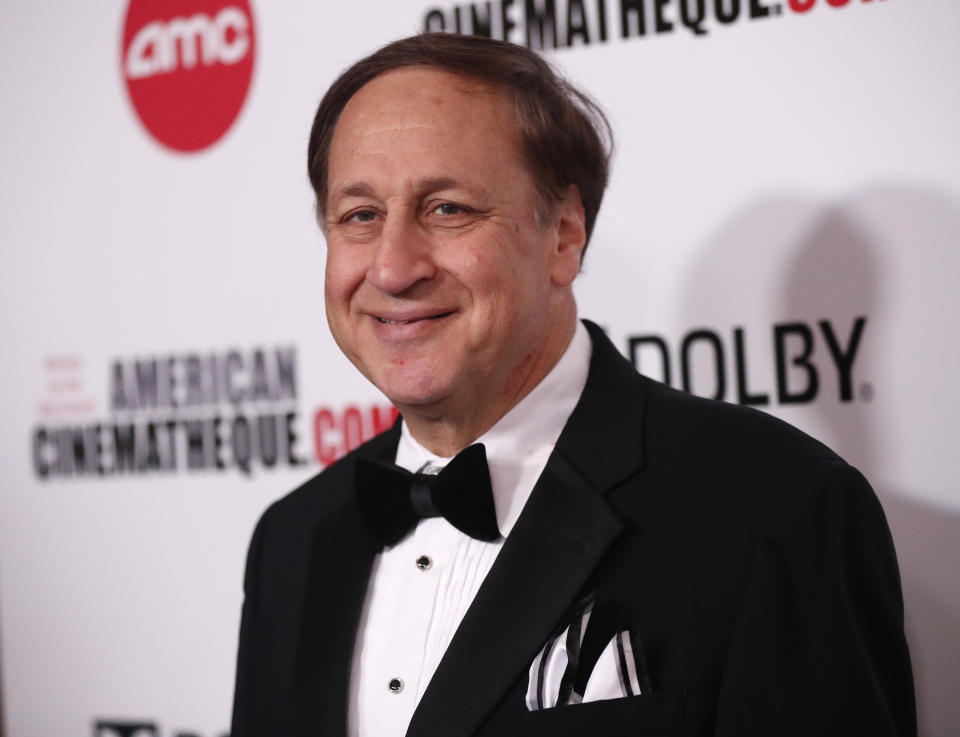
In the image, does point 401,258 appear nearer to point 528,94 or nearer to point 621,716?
point 528,94

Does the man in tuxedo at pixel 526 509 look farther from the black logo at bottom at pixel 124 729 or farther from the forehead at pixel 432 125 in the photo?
the black logo at bottom at pixel 124 729

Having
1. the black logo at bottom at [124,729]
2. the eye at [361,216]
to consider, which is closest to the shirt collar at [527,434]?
the eye at [361,216]

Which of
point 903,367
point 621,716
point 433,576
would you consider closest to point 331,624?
point 433,576

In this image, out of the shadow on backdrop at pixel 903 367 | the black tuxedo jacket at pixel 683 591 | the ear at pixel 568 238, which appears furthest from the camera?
the shadow on backdrop at pixel 903 367

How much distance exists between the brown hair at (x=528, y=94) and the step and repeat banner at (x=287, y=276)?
0.37 metres

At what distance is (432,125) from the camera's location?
1.26 meters

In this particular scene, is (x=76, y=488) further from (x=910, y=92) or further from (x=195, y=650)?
(x=910, y=92)

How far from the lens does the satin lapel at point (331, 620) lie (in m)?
1.29

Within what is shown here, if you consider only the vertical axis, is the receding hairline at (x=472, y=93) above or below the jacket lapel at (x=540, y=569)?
above

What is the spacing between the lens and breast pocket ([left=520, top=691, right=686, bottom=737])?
110cm

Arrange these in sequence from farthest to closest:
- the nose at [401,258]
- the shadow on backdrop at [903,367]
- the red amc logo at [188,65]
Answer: the red amc logo at [188,65] < the shadow on backdrop at [903,367] < the nose at [401,258]

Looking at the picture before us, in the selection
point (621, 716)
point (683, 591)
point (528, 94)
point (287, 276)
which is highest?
point (528, 94)

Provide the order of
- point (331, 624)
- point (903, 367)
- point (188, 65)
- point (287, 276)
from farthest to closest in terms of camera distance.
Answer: point (188, 65) → point (287, 276) → point (903, 367) → point (331, 624)

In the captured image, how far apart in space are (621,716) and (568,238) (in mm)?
588
